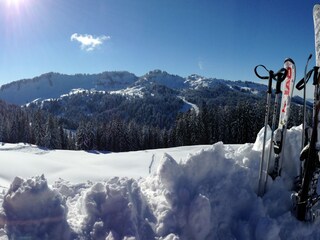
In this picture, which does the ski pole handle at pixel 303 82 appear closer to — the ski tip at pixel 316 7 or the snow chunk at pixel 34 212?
the ski tip at pixel 316 7

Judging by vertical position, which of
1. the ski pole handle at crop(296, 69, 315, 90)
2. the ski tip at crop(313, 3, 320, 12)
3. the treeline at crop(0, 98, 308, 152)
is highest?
the ski tip at crop(313, 3, 320, 12)

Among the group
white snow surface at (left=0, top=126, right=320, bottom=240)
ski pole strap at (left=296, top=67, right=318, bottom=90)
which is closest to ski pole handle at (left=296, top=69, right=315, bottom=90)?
ski pole strap at (left=296, top=67, right=318, bottom=90)

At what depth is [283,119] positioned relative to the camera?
23.6ft

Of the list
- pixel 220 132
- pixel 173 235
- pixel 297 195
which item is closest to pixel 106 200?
pixel 173 235

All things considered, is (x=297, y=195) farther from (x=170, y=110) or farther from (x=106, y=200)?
(x=170, y=110)

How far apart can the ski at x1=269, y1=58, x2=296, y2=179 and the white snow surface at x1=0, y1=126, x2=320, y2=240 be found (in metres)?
0.28

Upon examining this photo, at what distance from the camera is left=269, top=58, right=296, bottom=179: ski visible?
6632mm

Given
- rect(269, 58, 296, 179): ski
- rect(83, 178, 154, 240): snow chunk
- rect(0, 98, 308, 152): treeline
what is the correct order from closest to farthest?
1. rect(83, 178, 154, 240): snow chunk
2. rect(269, 58, 296, 179): ski
3. rect(0, 98, 308, 152): treeline

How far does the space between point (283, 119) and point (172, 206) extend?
3507 millimetres

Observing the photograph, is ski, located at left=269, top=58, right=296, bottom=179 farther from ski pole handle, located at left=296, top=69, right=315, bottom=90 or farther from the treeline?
the treeline

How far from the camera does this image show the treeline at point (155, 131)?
52.3m

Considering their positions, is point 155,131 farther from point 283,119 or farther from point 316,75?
point 316,75

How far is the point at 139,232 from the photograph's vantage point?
16.0 ft

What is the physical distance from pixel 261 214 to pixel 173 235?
1.63 meters
